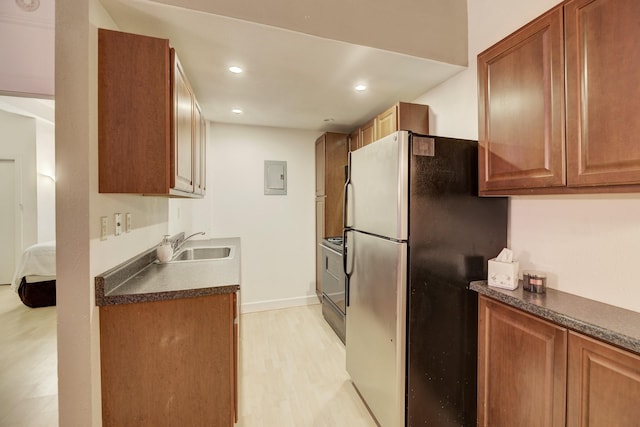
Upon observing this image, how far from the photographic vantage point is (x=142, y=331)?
1.35 meters

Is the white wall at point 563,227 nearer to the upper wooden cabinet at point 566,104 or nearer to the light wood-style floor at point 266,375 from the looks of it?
the upper wooden cabinet at point 566,104

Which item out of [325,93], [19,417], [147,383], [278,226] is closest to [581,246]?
[325,93]

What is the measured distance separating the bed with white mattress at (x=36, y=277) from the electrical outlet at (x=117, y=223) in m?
3.15

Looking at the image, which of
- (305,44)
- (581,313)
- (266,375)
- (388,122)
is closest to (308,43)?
(305,44)

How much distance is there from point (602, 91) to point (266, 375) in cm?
267

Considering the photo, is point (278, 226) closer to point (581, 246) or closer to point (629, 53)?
point (581, 246)

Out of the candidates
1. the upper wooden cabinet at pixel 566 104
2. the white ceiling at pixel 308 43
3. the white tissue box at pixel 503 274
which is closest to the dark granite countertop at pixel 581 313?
the white tissue box at pixel 503 274

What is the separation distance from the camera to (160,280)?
155cm

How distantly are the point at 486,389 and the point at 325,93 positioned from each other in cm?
244

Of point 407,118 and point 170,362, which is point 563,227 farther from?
point 170,362

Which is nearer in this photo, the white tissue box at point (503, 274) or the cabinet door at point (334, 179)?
the white tissue box at point (503, 274)

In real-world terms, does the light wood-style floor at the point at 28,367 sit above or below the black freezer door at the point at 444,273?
below

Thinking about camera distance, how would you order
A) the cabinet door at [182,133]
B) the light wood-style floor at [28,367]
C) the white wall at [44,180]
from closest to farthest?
the cabinet door at [182,133] → the light wood-style floor at [28,367] → the white wall at [44,180]

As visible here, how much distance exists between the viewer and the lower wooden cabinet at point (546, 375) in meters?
0.96
